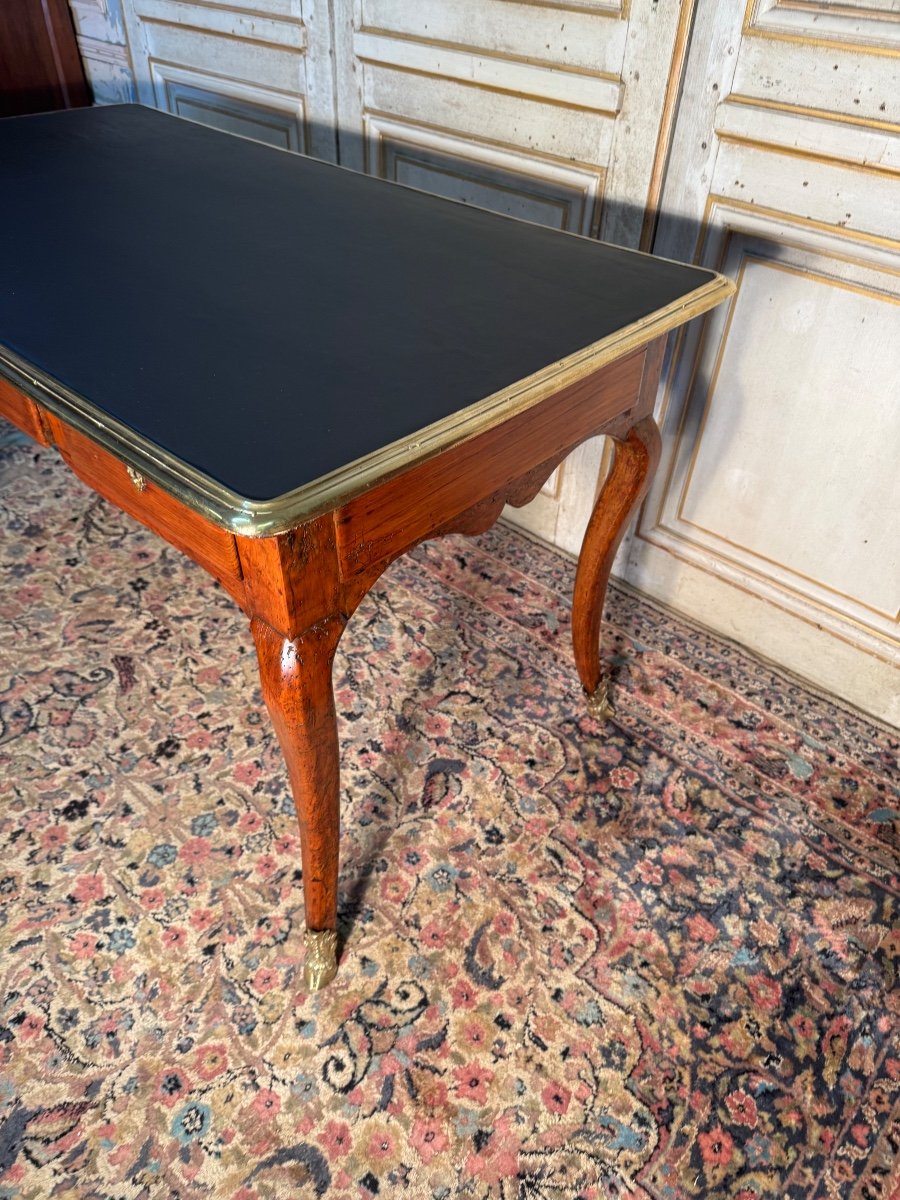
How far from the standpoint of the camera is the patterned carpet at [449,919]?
1182 millimetres

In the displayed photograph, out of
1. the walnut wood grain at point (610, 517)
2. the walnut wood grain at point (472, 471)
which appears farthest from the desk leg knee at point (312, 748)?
the walnut wood grain at point (610, 517)

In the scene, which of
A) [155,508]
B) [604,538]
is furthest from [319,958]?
[604,538]

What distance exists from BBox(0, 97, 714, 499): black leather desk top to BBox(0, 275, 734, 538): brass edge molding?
0.01 m

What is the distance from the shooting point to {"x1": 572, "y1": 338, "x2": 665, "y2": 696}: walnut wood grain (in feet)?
4.68

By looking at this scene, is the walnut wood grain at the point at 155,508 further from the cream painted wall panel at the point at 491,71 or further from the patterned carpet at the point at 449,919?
the cream painted wall panel at the point at 491,71

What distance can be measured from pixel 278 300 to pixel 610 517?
0.67 metres

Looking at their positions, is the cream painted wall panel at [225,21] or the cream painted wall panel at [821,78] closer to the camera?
the cream painted wall panel at [821,78]

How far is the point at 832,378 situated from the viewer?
162cm

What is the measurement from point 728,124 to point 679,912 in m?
1.34

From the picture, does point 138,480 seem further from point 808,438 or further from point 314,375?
point 808,438

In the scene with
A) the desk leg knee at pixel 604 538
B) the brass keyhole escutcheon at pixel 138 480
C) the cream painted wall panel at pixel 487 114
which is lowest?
the desk leg knee at pixel 604 538

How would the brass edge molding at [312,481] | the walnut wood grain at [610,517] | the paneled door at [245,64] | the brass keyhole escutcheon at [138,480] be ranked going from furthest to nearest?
the paneled door at [245,64] < the walnut wood grain at [610,517] < the brass keyhole escutcheon at [138,480] < the brass edge molding at [312,481]

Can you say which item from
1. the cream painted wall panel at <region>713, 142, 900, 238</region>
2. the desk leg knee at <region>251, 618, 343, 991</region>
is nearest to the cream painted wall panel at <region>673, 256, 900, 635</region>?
the cream painted wall panel at <region>713, 142, 900, 238</region>

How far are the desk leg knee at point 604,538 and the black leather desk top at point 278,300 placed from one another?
27 cm
